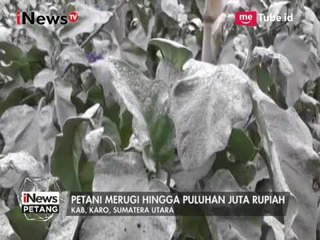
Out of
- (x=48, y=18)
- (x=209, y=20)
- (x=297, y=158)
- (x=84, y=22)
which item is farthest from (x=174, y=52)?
(x=48, y=18)

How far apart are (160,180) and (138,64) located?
54 centimetres

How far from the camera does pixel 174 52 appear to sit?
890 mm

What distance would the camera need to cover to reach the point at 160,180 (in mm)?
793

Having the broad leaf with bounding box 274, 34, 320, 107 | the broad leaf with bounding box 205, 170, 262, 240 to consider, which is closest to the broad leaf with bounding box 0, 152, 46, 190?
the broad leaf with bounding box 205, 170, 262, 240

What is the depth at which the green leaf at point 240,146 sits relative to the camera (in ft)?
2.71

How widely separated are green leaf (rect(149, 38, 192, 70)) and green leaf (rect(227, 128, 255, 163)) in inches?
5.0

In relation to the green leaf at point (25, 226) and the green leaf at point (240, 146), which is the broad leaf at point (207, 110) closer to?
the green leaf at point (240, 146)

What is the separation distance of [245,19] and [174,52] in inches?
10.1

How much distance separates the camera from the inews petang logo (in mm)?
847

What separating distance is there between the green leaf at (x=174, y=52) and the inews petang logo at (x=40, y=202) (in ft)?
0.76

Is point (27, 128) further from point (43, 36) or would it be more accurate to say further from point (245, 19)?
point (245, 19)

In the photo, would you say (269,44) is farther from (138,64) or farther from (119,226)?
(119,226)

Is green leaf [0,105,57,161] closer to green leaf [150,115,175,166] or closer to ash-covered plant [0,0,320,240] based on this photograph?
ash-covered plant [0,0,320,240]

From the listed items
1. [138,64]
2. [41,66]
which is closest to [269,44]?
[138,64]
